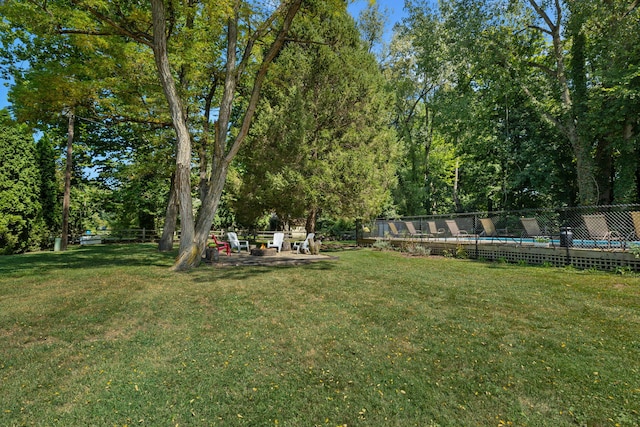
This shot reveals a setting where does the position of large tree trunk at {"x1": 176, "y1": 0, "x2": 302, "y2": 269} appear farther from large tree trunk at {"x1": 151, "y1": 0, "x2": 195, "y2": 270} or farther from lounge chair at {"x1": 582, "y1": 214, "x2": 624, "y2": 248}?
lounge chair at {"x1": 582, "y1": 214, "x2": 624, "y2": 248}

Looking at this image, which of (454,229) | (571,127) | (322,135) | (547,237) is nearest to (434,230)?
(454,229)

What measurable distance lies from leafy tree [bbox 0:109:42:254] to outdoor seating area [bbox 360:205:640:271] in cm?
1866

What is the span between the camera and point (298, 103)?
16.4 meters

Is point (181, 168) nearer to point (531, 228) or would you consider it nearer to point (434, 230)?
Result: point (434, 230)

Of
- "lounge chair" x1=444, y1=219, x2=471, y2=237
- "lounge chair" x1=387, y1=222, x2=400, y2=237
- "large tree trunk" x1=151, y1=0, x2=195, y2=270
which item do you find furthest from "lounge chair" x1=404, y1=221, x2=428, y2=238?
"large tree trunk" x1=151, y1=0, x2=195, y2=270

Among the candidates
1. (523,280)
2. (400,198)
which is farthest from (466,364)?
(400,198)

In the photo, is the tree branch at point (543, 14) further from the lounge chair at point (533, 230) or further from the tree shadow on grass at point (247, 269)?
the tree shadow on grass at point (247, 269)

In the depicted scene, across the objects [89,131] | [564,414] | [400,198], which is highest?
[89,131]

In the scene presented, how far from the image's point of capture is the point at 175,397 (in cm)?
315

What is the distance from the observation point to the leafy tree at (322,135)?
16.2 metres

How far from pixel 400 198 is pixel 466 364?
2383 cm

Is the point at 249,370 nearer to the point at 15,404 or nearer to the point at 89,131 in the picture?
the point at 15,404

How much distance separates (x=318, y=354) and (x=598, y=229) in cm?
1048

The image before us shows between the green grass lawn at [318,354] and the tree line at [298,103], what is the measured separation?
436cm
